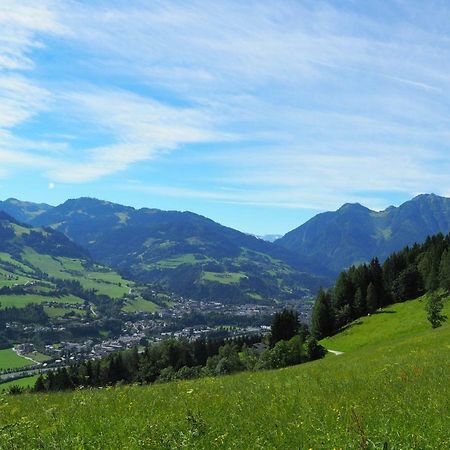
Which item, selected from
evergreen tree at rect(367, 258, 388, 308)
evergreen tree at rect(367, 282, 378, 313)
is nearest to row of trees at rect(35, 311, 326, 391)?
evergreen tree at rect(367, 282, 378, 313)

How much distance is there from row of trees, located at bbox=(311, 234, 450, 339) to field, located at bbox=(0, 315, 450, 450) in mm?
90258

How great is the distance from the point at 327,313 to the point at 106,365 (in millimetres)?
63687

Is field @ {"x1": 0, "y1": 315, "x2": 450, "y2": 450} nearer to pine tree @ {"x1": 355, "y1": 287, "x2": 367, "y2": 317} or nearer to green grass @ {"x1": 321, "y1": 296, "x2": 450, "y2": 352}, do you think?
green grass @ {"x1": 321, "y1": 296, "x2": 450, "y2": 352}

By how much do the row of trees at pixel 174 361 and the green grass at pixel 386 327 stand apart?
33.8 feet

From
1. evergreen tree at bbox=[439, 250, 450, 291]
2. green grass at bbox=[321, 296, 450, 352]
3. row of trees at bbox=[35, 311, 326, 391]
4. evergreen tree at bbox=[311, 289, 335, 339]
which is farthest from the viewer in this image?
evergreen tree at bbox=[311, 289, 335, 339]

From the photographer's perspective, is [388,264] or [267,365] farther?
[388,264]

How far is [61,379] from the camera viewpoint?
10706 cm

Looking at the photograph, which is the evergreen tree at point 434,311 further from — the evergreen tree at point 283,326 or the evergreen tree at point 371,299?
the evergreen tree at point 283,326

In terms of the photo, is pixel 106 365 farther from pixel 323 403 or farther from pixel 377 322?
pixel 323 403

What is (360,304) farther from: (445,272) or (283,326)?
(445,272)

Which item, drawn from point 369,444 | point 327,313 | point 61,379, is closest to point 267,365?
point 327,313

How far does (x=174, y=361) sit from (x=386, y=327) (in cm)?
7312

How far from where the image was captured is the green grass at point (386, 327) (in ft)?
222

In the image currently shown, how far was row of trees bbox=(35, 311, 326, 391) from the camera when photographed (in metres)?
99.0
